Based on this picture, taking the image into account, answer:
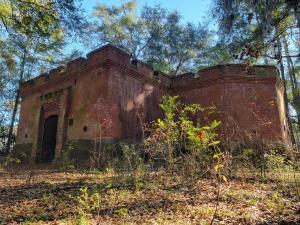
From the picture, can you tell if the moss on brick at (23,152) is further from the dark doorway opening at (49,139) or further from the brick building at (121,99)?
the dark doorway opening at (49,139)

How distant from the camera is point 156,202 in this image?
465cm

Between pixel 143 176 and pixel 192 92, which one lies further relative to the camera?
pixel 192 92

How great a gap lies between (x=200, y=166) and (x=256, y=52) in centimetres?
274

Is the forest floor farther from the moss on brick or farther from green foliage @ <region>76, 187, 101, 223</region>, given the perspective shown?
the moss on brick

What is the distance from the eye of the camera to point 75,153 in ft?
35.5

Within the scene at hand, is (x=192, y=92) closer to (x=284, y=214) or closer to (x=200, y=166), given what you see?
(x=200, y=166)

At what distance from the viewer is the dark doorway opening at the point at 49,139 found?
12957 mm

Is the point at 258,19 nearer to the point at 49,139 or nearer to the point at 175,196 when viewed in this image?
the point at 175,196

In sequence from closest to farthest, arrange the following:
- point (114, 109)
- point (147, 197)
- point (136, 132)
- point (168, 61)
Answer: point (147, 197), point (114, 109), point (136, 132), point (168, 61)

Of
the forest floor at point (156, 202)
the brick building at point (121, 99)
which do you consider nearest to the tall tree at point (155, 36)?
the brick building at point (121, 99)

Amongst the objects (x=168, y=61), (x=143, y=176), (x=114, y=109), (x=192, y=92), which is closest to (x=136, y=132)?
(x=114, y=109)

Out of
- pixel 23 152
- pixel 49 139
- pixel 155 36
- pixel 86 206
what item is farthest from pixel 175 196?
pixel 155 36

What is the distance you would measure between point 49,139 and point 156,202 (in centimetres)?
988

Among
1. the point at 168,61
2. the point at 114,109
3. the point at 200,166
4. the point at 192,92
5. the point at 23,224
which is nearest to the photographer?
the point at 23,224
